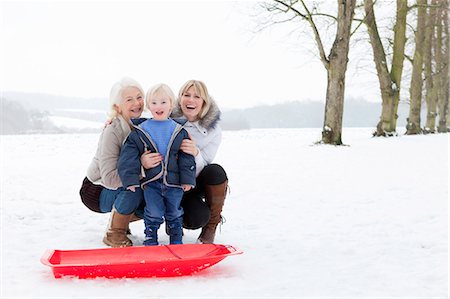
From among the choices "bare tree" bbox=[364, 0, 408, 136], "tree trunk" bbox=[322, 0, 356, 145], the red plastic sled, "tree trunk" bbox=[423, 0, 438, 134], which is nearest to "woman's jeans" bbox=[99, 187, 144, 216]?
the red plastic sled

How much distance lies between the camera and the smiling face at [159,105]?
3.46 metres

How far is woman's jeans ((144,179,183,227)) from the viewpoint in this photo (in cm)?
338

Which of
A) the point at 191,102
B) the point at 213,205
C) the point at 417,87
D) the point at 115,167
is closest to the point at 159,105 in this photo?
the point at 191,102

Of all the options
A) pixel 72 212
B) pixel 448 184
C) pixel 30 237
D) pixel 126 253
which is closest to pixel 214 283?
pixel 126 253

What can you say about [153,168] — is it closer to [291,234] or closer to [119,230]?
[119,230]

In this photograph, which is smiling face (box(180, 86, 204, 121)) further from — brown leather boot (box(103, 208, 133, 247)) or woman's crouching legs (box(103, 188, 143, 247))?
brown leather boot (box(103, 208, 133, 247))

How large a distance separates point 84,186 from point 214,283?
155cm

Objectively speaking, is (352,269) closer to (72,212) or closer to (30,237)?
(30,237)

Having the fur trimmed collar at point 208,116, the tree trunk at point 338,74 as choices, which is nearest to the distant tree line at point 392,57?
the tree trunk at point 338,74

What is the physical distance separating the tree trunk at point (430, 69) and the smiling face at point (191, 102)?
57.4ft

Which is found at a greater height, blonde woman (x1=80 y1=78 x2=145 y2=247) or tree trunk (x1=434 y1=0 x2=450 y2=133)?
tree trunk (x1=434 y1=0 x2=450 y2=133)

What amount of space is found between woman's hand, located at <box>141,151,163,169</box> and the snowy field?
2.58ft

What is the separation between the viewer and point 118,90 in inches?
145

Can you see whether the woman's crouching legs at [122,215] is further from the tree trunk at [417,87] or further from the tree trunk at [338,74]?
the tree trunk at [417,87]
